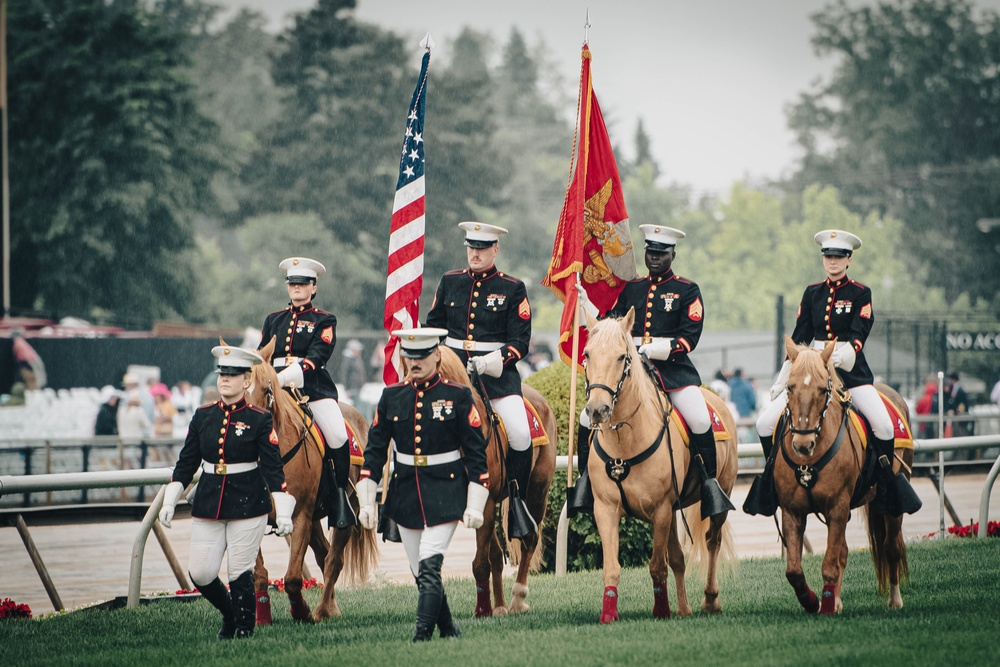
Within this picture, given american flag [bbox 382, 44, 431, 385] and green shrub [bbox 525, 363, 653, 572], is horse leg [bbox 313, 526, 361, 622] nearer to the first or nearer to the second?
american flag [bbox 382, 44, 431, 385]

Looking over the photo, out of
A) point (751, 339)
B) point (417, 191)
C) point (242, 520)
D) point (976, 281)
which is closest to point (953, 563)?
point (417, 191)

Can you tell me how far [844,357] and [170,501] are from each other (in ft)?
16.2

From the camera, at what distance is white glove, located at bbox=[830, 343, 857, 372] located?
9883 millimetres

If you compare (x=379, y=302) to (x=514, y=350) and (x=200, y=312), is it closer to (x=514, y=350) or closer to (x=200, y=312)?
(x=200, y=312)

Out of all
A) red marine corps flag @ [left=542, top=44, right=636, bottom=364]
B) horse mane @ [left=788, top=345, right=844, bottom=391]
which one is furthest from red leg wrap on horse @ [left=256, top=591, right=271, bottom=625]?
horse mane @ [left=788, top=345, right=844, bottom=391]

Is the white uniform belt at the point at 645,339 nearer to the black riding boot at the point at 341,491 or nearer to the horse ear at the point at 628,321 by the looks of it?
the horse ear at the point at 628,321

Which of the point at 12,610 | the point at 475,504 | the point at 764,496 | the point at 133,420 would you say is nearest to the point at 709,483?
the point at 764,496

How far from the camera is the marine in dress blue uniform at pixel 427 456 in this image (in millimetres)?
8602

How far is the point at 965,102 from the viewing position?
63.1 m

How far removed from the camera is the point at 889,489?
33.6ft

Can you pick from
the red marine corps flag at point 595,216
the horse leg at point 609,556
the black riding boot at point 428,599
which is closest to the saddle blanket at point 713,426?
the horse leg at point 609,556

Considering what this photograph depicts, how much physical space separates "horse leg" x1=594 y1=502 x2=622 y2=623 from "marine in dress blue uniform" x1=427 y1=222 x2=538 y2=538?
0.77m

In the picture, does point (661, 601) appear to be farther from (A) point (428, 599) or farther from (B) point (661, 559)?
(A) point (428, 599)

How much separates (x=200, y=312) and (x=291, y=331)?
38.3 m
